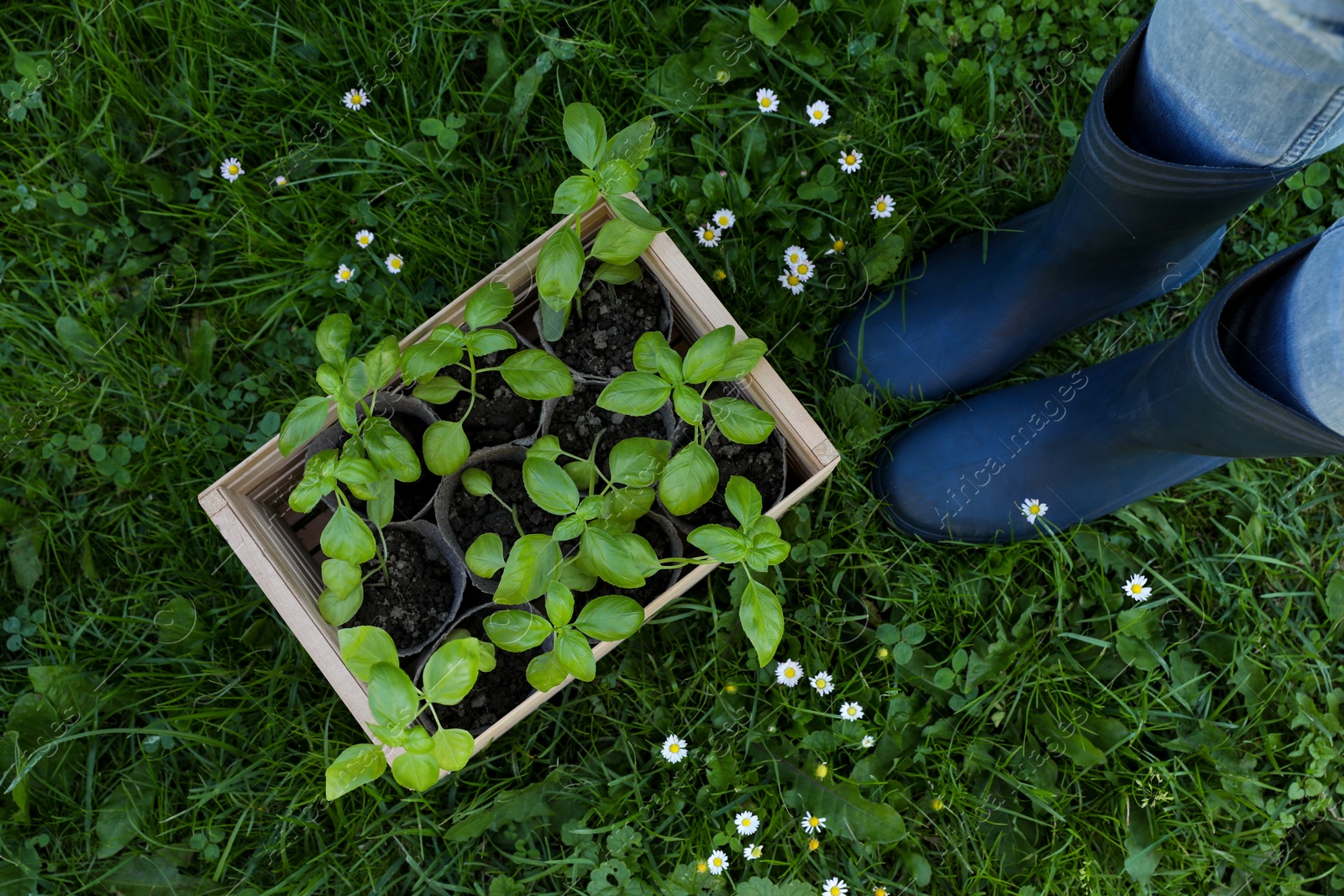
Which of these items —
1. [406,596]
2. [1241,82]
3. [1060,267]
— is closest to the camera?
[1241,82]

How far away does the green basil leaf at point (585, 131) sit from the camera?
1.11 m

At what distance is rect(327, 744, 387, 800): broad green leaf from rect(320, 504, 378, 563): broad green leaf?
9.2 inches

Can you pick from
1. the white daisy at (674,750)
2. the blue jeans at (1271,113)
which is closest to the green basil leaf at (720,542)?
the white daisy at (674,750)

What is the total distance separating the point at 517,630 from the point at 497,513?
1.01 feet

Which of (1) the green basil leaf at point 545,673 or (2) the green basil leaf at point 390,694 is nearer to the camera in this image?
(2) the green basil leaf at point 390,694

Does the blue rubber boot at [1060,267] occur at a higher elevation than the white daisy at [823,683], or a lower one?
higher

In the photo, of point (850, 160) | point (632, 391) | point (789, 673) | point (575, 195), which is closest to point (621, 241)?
point (575, 195)

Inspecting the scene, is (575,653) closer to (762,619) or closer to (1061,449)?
(762,619)

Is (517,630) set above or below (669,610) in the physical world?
above

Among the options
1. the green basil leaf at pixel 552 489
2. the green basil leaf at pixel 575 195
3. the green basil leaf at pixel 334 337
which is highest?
the green basil leaf at pixel 575 195

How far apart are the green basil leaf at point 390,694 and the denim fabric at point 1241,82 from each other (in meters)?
1.11

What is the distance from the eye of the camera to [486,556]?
120cm

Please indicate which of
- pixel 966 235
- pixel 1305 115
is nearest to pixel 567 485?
pixel 1305 115

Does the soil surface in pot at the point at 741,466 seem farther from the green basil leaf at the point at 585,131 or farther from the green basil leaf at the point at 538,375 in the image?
the green basil leaf at the point at 585,131
